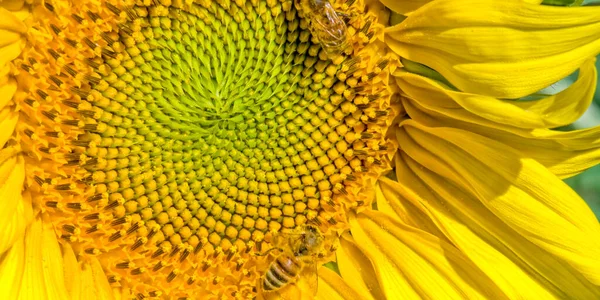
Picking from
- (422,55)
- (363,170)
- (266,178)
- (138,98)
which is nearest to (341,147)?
(363,170)

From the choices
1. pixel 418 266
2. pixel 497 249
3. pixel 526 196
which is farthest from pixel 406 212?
pixel 526 196

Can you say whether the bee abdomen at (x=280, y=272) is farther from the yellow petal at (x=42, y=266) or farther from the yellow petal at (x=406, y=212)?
the yellow petal at (x=42, y=266)

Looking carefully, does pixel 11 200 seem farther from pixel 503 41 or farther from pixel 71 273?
pixel 503 41

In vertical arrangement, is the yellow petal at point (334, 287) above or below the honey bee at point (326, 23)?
below

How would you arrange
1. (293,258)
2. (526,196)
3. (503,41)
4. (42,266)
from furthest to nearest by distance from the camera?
(293,258), (42,266), (526,196), (503,41)

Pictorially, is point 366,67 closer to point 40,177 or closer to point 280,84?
point 280,84

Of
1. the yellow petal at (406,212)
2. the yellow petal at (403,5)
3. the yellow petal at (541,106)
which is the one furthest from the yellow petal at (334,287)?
the yellow petal at (403,5)
